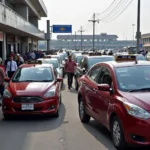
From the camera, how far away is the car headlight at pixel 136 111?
5.30 m

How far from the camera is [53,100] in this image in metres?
8.95

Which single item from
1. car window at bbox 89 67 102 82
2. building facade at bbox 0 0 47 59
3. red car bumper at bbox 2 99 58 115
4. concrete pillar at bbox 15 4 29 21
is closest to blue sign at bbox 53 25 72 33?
building facade at bbox 0 0 47 59

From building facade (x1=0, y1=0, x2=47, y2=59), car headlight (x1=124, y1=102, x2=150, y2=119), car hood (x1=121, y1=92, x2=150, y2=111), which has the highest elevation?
building facade (x1=0, y1=0, x2=47, y2=59)

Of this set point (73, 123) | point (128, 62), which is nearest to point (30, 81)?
point (73, 123)

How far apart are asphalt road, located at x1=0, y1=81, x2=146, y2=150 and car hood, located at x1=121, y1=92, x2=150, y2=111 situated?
1031 mm

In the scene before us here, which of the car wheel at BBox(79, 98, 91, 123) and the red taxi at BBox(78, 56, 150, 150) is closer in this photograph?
the red taxi at BBox(78, 56, 150, 150)

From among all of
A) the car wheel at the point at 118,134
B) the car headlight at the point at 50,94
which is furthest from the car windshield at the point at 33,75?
the car wheel at the point at 118,134

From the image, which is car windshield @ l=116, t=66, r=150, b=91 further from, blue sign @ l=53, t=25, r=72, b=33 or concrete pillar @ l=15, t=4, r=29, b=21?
blue sign @ l=53, t=25, r=72, b=33

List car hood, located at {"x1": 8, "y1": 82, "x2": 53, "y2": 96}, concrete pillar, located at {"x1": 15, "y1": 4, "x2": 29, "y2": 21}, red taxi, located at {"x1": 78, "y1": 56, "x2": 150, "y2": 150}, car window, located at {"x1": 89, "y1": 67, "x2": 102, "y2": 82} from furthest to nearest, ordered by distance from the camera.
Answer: concrete pillar, located at {"x1": 15, "y1": 4, "x2": 29, "y2": 21}, car hood, located at {"x1": 8, "y1": 82, "x2": 53, "y2": 96}, car window, located at {"x1": 89, "y1": 67, "x2": 102, "y2": 82}, red taxi, located at {"x1": 78, "y1": 56, "x2": 150, "y2": 150}

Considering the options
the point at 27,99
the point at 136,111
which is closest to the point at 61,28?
the point at 27,99

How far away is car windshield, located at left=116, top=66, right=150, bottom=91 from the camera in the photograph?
20.7 feet

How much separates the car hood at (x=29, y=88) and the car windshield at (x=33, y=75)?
39 centimetres

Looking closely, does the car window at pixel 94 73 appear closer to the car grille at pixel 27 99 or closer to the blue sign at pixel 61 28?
the car grille at pixel 27 99

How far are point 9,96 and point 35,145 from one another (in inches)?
107
